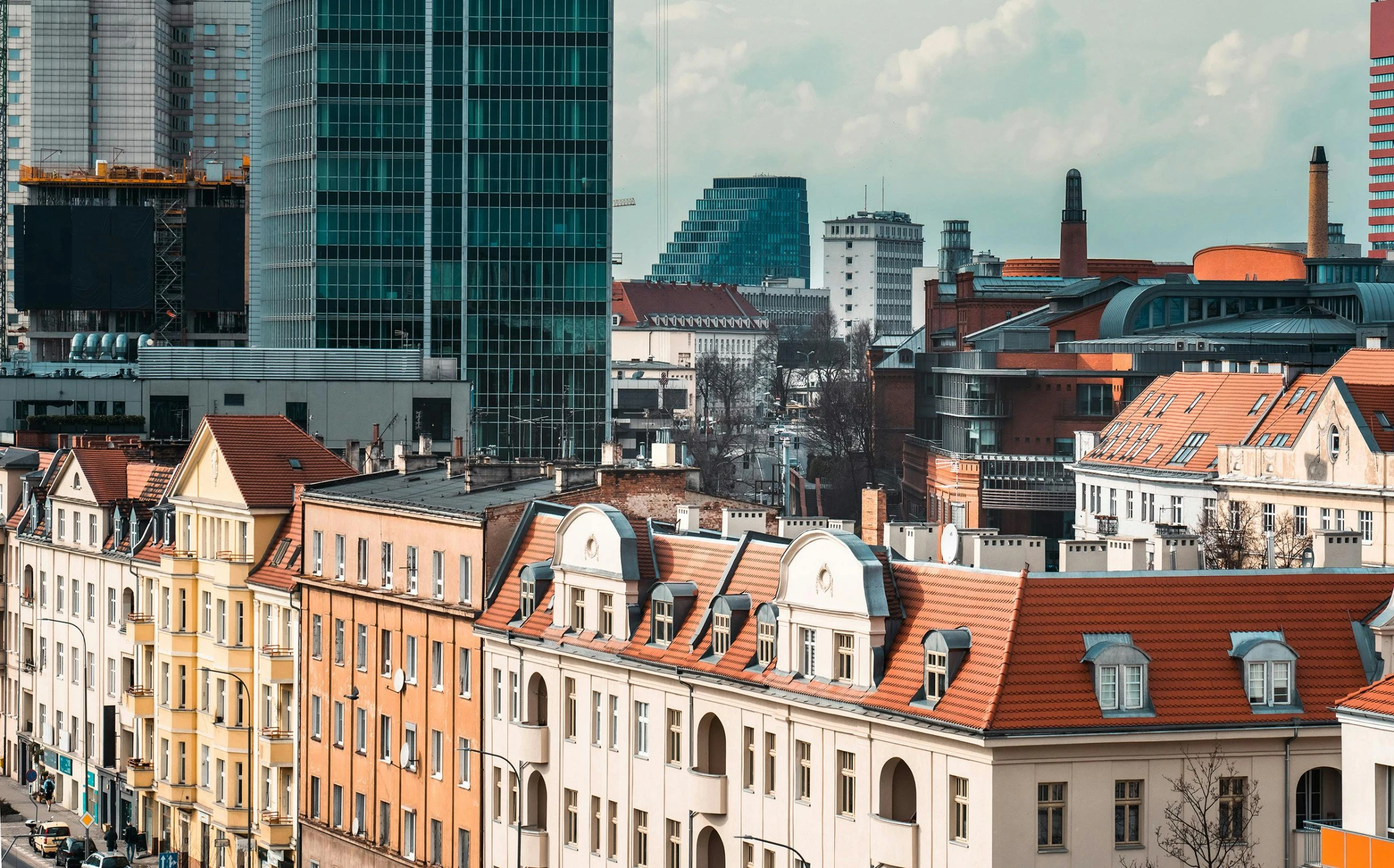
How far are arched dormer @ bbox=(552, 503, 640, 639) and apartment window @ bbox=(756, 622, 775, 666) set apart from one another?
697 cm

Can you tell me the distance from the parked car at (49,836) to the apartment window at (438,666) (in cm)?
2928

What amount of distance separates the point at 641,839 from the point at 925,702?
567 inches

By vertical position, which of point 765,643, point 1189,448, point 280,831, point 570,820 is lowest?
point 280,831

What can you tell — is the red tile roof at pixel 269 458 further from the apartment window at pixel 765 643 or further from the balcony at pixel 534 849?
the apartment window at pixel 765 643

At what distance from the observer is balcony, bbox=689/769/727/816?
2493 inches

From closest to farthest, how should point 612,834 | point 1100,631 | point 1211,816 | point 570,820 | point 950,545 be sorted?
point 1211,816 < point 1100,631 < point 950,545 < point 612,834 < point 570,820

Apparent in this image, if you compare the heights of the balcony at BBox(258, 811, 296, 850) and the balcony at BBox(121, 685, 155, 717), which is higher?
the balcony at BBox(121, 685, 155, 717)

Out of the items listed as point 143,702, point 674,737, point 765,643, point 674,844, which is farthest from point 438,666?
point 143,702

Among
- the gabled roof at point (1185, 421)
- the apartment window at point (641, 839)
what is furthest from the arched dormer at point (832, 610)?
the gabled roof at point (1185, 421)

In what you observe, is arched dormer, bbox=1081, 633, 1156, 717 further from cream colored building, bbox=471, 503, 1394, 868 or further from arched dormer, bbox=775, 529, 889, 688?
arched dormer, bbox=775, 529, 889, 688

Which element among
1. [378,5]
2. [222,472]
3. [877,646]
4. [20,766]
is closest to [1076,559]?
[877,646]

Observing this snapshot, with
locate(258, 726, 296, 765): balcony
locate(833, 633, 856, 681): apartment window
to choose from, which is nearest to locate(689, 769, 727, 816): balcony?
locate(833, 633, 856, 681): apartment window

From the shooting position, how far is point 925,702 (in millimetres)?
55156

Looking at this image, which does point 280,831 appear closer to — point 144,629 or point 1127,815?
point 144,629
